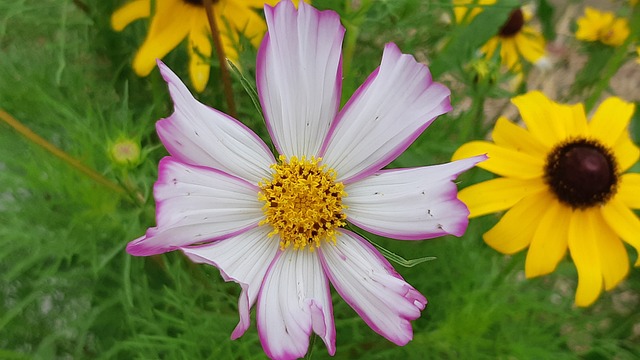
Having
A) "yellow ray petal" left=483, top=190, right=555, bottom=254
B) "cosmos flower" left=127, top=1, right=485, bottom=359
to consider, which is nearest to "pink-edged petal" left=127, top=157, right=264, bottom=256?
"cosmos flower" left=127, top=1, right=485, bottom=359

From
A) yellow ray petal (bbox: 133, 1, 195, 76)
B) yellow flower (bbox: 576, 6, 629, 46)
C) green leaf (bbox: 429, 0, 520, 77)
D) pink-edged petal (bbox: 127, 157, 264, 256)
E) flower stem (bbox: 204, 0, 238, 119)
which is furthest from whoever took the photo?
yellow flower (bbox: 576, 6, 629, 46)

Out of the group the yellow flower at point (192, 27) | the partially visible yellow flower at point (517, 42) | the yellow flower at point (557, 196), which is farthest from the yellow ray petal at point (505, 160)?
the partially visible yellow flower at point (517, 42)

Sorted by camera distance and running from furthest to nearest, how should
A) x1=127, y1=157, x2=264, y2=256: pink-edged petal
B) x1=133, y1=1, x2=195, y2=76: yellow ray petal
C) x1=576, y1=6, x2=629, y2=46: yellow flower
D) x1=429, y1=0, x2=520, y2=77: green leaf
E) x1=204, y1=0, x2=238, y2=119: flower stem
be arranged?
x1=576, y1=6, x2=629, y2=46: yellow flower
x1=429, y1=0, x2=520, y2=77: green leaf
x1=133, y1=1, x2=195, y2=76: yellow ray petal
x1=204, y1=0, x2=238, y2=119: flower stem
x1=127, y1=157, x2=264, y2=256: pink-edged petal

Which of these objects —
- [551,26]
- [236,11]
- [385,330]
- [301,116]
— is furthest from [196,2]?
[551,26]

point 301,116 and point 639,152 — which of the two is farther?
point 639,152

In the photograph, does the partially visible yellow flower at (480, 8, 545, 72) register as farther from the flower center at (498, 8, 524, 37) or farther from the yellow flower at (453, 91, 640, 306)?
the yellow flower at (453, 91, 640, 306)

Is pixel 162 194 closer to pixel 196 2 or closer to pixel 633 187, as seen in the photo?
pixel 196 2
